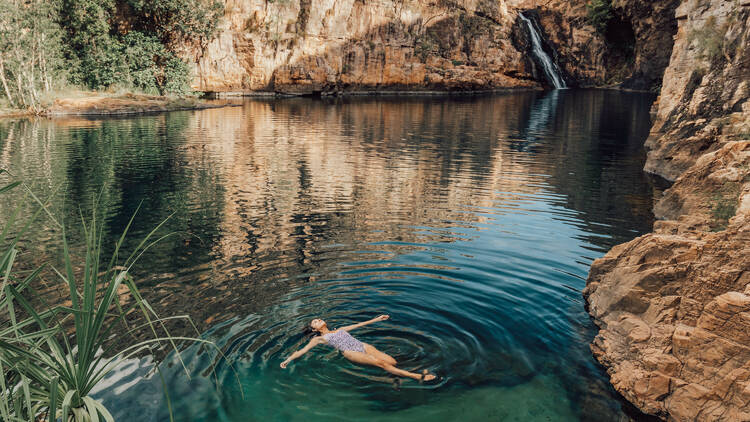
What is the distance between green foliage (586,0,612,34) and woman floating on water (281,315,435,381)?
7126 centimetres

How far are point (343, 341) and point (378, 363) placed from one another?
57cm

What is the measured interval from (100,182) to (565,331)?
15692 mm

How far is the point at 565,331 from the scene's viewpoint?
23.8 ft

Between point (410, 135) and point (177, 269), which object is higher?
point (410, 135)

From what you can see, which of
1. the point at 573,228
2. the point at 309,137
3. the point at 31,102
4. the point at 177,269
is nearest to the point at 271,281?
the point at 177,269

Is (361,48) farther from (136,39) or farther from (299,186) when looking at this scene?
(299,186)

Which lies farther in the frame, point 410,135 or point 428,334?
point 410,135

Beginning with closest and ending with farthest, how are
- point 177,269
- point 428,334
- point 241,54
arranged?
point 428,334
point 177,269
point 241,54

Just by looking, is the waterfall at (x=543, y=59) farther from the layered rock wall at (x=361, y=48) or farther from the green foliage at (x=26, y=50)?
the green foliage at (x=26, y=50)

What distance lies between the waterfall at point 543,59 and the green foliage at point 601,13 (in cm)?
1393

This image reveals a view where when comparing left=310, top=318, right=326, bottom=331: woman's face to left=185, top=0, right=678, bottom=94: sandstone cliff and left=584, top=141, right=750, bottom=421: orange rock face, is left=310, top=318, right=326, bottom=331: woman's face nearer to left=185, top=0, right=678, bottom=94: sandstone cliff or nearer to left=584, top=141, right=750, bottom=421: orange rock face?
left=584, top=141, right=750, bottom=421: orange rock face

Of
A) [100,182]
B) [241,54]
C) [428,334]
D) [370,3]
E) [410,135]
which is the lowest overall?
[428,334]

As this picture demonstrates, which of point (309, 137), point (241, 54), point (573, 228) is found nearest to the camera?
point (573, 228)

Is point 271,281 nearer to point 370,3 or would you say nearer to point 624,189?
point 624,189
